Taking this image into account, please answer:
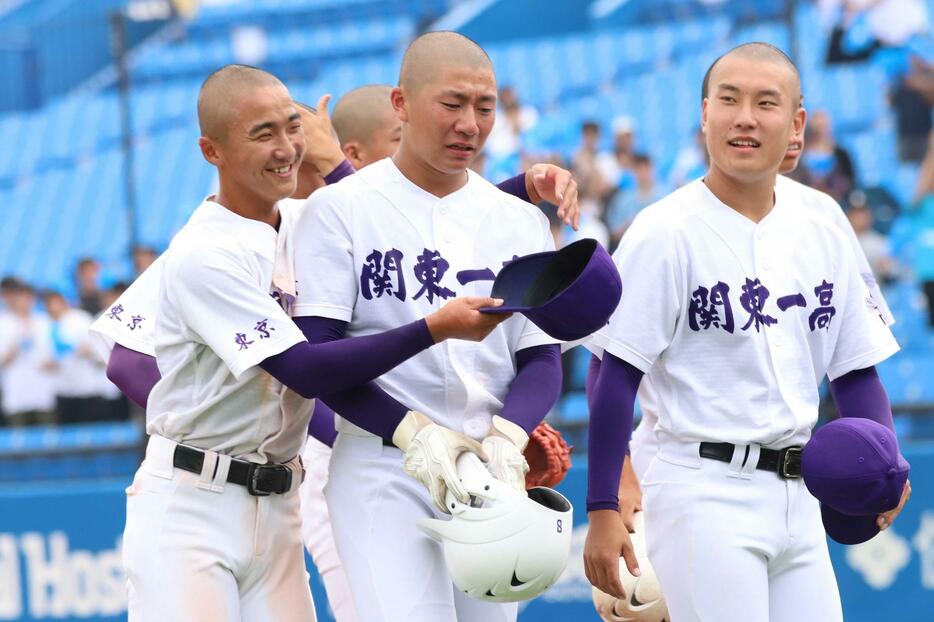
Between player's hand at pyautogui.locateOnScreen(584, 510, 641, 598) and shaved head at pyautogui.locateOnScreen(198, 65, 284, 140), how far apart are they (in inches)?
57.7

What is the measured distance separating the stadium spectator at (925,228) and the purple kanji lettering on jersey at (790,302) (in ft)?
18.8

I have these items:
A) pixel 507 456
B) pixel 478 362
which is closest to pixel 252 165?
pixel 478 362

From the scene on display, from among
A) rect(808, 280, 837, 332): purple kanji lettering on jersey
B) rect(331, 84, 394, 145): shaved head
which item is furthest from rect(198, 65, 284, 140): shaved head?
rect(808, 280, 837, 332): purple kanji lettering on jersey

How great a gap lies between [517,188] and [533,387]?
687 millimetres

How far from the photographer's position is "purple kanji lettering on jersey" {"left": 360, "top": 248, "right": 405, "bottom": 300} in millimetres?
3719

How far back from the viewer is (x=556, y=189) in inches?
156

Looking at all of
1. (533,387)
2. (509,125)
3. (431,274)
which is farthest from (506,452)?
(509,125)

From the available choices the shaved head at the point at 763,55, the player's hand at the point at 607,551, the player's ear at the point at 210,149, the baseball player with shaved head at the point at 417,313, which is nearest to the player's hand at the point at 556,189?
the baseball player with shaved head at the point at 417,313

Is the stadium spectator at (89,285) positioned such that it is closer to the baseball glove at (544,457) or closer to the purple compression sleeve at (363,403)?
the baseball glove at (544,457)

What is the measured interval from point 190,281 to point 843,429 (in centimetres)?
176

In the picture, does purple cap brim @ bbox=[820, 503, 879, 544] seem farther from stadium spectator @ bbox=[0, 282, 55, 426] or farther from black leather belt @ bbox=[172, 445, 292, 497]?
stadium spectator @ bbox=[0, 282, 55, 426]

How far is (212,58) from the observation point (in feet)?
47.7

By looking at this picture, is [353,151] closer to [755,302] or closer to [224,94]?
[224,94]

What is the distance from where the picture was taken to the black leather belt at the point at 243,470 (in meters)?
3.81
